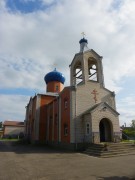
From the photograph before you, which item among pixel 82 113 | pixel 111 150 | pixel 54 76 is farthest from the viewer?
pixel 54 76

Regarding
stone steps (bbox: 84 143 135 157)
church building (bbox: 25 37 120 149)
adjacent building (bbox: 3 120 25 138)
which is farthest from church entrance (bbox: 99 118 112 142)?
adjacent building (bbox: 3 120 25 138)

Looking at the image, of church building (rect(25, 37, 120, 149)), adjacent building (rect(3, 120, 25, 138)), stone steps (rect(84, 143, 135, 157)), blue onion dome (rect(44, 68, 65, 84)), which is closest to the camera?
stone steps (rect(84, 143, 135, 157))

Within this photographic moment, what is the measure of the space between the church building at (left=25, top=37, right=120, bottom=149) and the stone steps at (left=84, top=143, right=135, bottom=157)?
5.47ft

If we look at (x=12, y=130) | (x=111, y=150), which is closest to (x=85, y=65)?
(x=111, y=150)

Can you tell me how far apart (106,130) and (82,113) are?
11.2 ft

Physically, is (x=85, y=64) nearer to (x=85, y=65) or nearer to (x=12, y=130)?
(x=85, y=65)

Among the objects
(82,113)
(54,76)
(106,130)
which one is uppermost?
(54,76)

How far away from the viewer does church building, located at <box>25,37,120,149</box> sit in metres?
17.2

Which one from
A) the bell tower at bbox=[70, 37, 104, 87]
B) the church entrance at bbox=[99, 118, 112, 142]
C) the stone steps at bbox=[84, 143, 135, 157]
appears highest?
the bell tower at bbox=[70, 37, 104, 87]

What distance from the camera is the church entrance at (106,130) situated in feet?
60.0

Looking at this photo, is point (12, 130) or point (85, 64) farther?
point (12, 130)

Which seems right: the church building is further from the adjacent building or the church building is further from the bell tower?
the adjacent building

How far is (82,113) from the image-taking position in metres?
18.2

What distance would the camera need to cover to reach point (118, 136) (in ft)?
59.2
